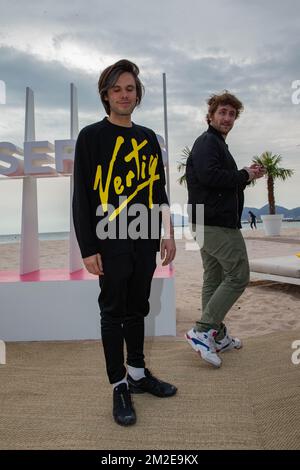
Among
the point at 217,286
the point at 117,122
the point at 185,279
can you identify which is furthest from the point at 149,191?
the point at 185,279

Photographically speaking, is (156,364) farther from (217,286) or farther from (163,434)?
(163,434)

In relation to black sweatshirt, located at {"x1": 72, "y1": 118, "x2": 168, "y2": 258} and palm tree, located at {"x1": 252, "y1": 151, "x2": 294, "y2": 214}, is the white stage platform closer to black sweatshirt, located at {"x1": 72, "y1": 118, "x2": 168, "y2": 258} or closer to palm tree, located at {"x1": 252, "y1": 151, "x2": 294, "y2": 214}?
black sweatshirt, located at {"x1": 72, "y1": 118, "x2": 168, "y2": 258}

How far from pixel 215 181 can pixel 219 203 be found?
187mm

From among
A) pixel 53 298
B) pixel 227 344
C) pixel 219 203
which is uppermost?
pixel 219 203

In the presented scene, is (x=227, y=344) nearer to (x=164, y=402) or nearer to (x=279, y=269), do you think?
(x=164, y=402)

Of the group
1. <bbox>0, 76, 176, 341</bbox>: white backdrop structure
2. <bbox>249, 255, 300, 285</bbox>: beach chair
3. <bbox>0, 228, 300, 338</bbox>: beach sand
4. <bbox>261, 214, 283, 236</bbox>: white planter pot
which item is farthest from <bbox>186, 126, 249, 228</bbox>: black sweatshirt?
<bbox>261, 214, 283, 236</bbox>: white planter pot

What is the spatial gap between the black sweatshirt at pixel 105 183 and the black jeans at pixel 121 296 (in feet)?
0.25

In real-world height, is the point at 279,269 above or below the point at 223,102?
below

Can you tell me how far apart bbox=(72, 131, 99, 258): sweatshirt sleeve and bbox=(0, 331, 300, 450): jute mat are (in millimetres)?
873

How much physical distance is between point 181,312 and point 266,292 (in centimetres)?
152

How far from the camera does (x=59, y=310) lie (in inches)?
150

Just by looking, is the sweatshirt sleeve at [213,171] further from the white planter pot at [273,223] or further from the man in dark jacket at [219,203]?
the white planter pot at [273,223]

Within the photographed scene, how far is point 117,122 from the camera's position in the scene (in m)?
A: 2.27

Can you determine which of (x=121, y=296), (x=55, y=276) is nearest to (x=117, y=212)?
(x=121, y=296)
